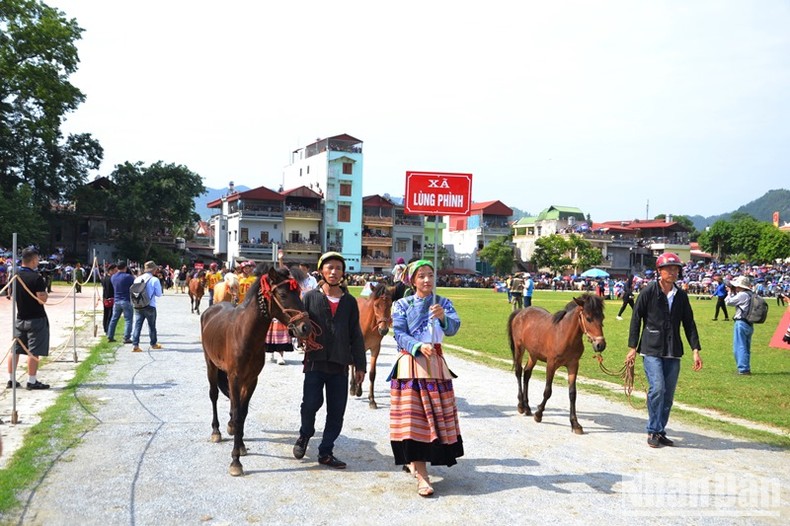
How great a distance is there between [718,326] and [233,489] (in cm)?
2472

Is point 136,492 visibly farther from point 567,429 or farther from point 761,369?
point 761,369

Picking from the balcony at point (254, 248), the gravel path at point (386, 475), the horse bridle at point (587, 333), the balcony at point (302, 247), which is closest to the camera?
the gravel path at point (386, 475)

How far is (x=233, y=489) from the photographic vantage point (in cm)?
592

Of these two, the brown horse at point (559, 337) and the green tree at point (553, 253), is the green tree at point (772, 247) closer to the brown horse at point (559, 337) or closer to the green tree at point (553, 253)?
the green tree at point (553, 253)

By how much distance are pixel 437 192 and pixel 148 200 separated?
6051 cm

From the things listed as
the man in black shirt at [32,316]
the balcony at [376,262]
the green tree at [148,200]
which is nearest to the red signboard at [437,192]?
the man in black shirt at [32,316]

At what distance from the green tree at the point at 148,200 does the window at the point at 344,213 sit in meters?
17.1

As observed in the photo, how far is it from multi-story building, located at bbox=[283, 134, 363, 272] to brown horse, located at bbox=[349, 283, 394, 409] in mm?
64887

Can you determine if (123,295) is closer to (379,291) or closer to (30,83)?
(379,291)

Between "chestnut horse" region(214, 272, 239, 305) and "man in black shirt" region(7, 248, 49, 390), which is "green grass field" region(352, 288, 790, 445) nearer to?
"chestnut horse" region(214, 272, 239, 305)

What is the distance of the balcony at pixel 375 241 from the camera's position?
79.7 m

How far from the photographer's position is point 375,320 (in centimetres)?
1054

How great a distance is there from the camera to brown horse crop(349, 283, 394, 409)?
1001 centimetres

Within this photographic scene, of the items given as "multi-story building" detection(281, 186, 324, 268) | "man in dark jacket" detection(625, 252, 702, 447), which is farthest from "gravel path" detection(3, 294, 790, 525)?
"multi-story building" detection(281, 186, 324, 268)
